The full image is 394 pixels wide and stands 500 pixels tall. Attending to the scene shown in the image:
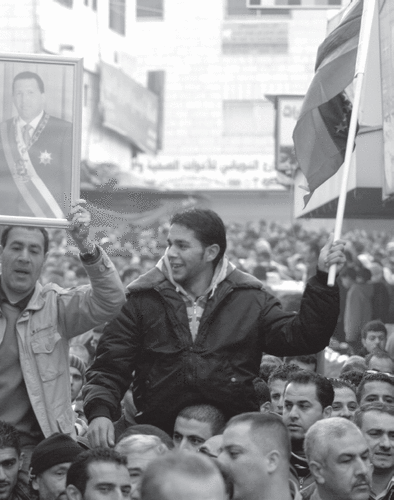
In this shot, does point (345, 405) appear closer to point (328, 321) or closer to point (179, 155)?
point (328, 321)

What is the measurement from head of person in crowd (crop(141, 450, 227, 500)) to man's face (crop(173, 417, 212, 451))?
2296mm

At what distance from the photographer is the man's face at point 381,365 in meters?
9.45

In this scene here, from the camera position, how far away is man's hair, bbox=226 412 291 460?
4.90 meters

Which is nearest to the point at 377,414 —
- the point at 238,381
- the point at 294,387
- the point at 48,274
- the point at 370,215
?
the point at 294,387

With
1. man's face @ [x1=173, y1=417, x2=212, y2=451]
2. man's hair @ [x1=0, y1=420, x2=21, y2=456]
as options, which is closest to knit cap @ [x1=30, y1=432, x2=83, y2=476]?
man's hair @ [x1=0, y1=420, x2=21, y2=456]

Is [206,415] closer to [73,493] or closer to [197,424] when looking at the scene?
[197,424]

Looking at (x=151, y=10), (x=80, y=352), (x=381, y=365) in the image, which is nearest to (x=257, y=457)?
(x=381, y=365)

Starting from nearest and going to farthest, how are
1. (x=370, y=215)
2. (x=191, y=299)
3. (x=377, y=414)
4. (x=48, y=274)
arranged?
(x=191, y=299) < (x=377, y=414) < (x=370, y=215) < (x=48, y=274)

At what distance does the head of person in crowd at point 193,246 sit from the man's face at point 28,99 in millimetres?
859

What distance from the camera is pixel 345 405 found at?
25.3 ft

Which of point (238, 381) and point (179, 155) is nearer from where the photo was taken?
point (238, 381)

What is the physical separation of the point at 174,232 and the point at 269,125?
4938cm

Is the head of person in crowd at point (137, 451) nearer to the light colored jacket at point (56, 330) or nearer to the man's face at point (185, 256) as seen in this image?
the light colored jacket at point (56, 330)

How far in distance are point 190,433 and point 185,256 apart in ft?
2.74
